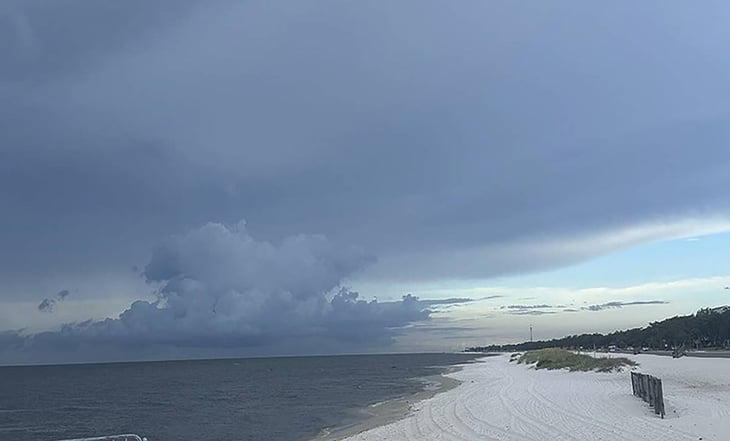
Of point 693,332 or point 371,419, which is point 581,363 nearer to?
point 371,419

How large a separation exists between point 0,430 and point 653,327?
144139 millimetres

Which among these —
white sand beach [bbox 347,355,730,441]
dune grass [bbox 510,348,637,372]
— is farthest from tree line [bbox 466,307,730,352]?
white sand beach [bbox 347,355,730,441]

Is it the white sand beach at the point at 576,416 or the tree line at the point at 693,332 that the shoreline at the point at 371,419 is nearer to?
the white sand beach at the point at 576,416

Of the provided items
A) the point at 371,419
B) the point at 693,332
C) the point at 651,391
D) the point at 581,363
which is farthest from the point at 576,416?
the point at 693,332

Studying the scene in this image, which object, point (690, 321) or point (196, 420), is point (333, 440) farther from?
point (690, 321)

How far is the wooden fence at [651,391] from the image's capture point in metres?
23.5

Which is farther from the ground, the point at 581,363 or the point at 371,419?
the point at 581,363

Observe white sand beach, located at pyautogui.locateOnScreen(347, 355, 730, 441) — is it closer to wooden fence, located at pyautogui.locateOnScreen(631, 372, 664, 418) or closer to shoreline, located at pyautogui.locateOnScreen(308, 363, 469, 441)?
wooden fence, located at pyautogui.locateOnScreen(631, 372, 664, 418)

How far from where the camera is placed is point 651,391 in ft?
82.8

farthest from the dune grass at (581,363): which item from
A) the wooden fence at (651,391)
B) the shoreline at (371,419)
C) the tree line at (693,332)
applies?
the tree line at (693,332)

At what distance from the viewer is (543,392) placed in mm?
41062

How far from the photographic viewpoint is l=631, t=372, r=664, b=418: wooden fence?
2345 centimetres

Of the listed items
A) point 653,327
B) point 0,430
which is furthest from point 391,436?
point 653,327

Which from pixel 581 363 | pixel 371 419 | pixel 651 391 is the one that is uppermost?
pixel 651 391
